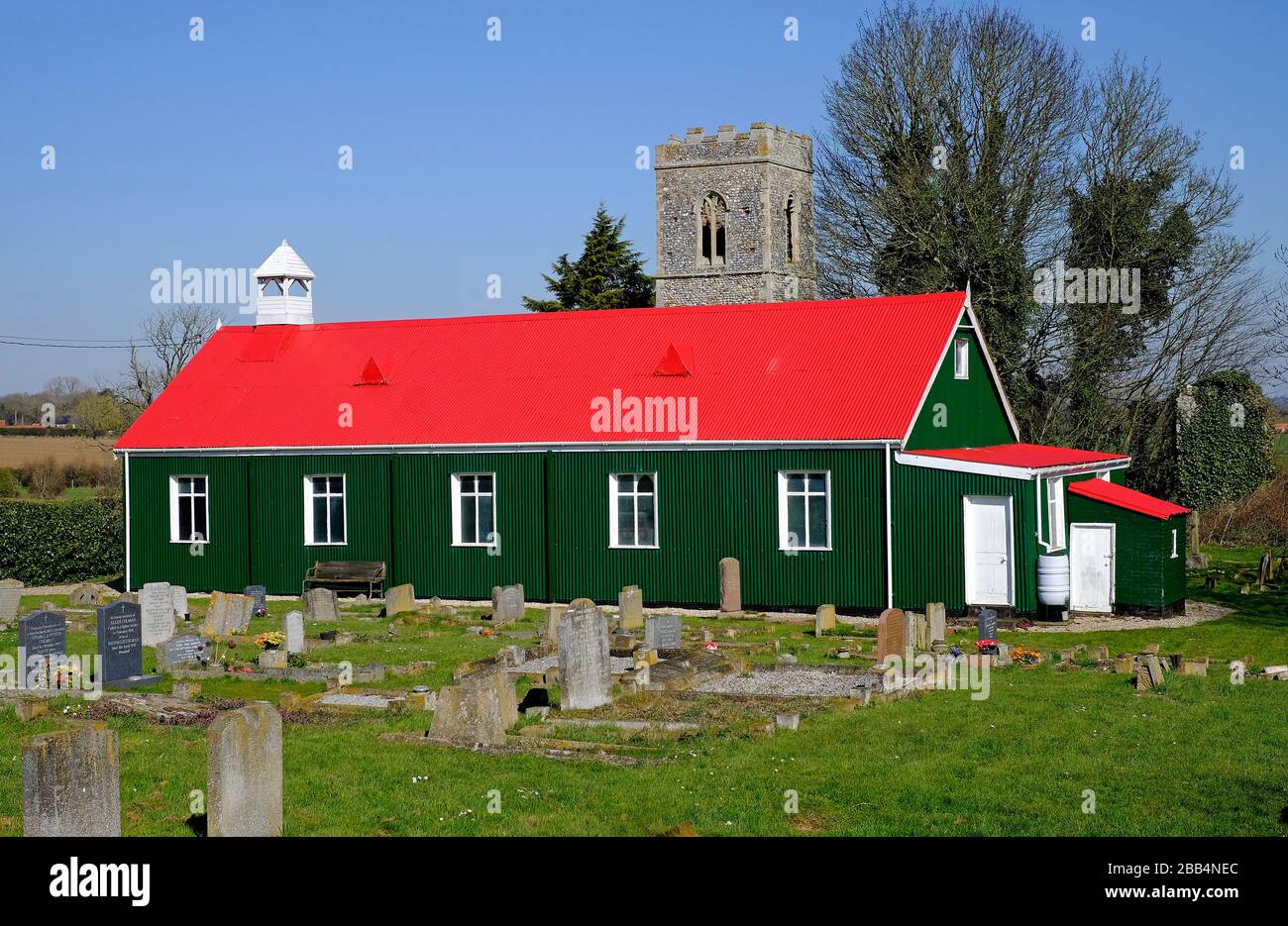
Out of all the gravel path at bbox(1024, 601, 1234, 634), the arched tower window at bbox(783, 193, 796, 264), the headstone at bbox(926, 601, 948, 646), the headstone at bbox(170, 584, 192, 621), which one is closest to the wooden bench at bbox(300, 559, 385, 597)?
the headstone at bbox(170, 584, 192, 621)

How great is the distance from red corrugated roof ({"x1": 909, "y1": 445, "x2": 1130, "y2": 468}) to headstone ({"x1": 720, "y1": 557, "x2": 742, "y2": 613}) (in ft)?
14.7

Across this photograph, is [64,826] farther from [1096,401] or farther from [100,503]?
[1096,401]

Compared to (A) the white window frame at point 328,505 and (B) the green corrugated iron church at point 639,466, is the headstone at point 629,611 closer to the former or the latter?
(B) the green corrugated iron church at point 639,466

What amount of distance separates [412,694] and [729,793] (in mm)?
6919

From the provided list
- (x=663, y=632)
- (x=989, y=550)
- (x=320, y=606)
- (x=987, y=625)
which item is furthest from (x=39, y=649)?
(x=989, y=550)

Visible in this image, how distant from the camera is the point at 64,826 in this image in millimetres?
12344

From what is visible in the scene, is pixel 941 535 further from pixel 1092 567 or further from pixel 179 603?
pixel 179 603

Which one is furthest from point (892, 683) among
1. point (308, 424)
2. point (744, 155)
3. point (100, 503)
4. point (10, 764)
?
point (744, 155)

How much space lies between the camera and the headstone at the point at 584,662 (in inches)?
797

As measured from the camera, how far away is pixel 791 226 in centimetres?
6253

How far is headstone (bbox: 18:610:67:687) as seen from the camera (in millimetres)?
22000

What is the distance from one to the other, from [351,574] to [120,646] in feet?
43.5
